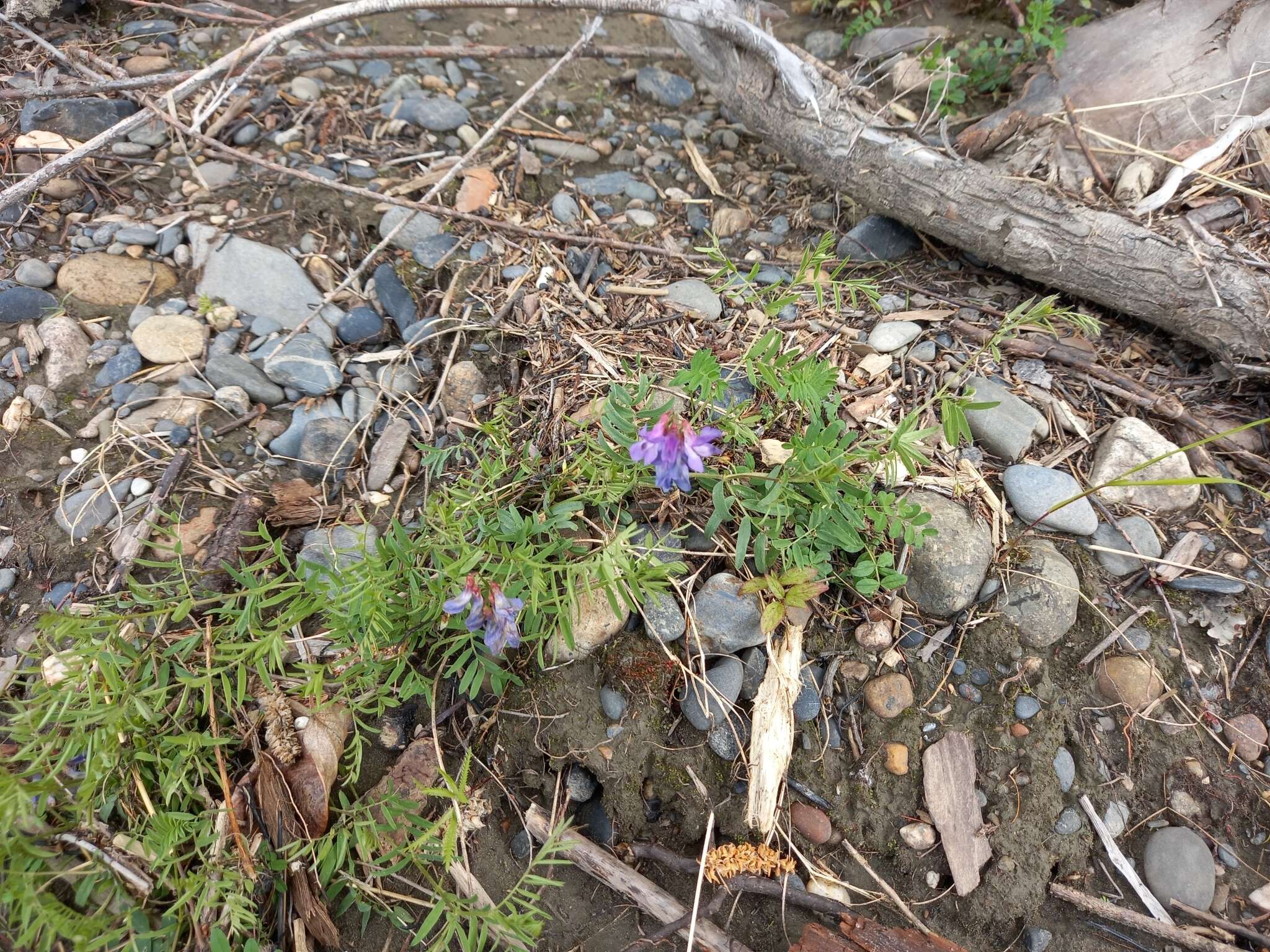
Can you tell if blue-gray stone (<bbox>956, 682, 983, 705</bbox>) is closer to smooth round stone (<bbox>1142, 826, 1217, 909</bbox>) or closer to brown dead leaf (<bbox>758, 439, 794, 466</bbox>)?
smooth round stone (<bbox>1142, 826, 1217, 909</bbox>)

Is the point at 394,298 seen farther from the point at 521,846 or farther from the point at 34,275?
the point at 521,846

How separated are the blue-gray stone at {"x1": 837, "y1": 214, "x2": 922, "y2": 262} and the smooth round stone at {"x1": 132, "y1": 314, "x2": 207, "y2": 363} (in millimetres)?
2752

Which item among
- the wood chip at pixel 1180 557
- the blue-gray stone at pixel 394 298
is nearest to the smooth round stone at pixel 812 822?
the wood chip at pixel 1180 557

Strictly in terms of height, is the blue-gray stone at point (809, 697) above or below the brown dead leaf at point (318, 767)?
above

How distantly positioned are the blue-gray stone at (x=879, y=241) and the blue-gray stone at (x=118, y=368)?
117 inches

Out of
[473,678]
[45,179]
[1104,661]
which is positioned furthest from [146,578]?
[1104,661]

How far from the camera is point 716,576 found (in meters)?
2.46

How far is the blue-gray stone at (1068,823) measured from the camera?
2314mm

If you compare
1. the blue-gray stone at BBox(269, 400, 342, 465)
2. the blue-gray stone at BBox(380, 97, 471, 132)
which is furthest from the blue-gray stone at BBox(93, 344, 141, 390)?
the blue-gray stone at BBox(380, 97, 471, 132)

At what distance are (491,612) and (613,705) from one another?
0.54 metres

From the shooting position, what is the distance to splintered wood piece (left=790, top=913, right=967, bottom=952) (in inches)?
83.9

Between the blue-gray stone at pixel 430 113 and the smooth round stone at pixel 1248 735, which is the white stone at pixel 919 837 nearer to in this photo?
the smooth round stone at pixel 1248 735

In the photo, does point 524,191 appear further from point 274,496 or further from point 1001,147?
point 1001,147

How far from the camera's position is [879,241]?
337cm
